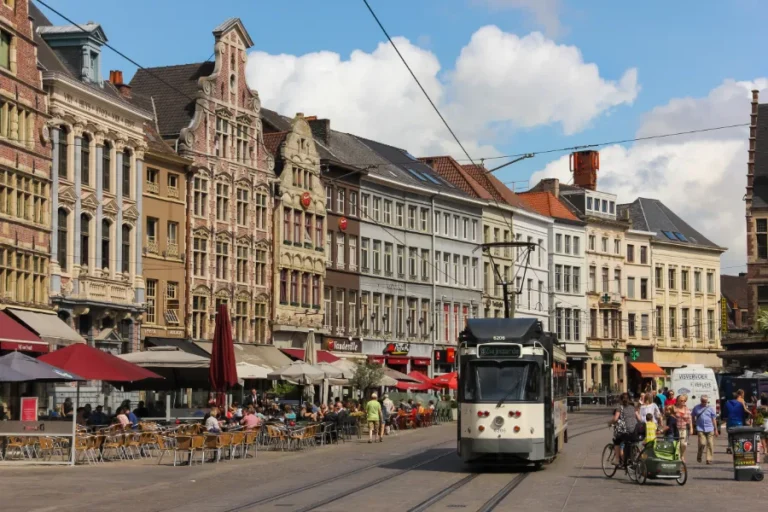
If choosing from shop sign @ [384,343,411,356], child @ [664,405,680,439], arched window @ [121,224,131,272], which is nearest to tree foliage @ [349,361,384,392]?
arched window @ [121,224,131,272]

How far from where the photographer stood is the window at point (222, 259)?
64188mm

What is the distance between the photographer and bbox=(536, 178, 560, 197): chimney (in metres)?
108

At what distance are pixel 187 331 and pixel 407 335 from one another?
24.2 m

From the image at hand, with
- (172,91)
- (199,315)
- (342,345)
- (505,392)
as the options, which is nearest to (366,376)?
(199,315)

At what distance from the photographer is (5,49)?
46906 mm

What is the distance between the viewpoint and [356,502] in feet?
75.3

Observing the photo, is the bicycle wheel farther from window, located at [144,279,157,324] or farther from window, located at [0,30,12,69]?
window, located at [144,279,157,324]

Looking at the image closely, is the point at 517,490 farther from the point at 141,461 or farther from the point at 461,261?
the point at 461,261

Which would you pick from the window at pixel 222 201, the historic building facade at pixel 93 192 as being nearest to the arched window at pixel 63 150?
the historic building facade at pixel 93 192

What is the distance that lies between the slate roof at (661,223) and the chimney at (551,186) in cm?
636

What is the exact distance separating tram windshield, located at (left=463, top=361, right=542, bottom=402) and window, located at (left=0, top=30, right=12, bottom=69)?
22742mm

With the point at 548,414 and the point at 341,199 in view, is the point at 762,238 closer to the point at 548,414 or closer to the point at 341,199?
the point at 341,199

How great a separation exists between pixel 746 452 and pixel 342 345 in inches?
1909

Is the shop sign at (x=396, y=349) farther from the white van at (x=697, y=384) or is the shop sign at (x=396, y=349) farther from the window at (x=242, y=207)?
the white van at (x=697, y=384)
